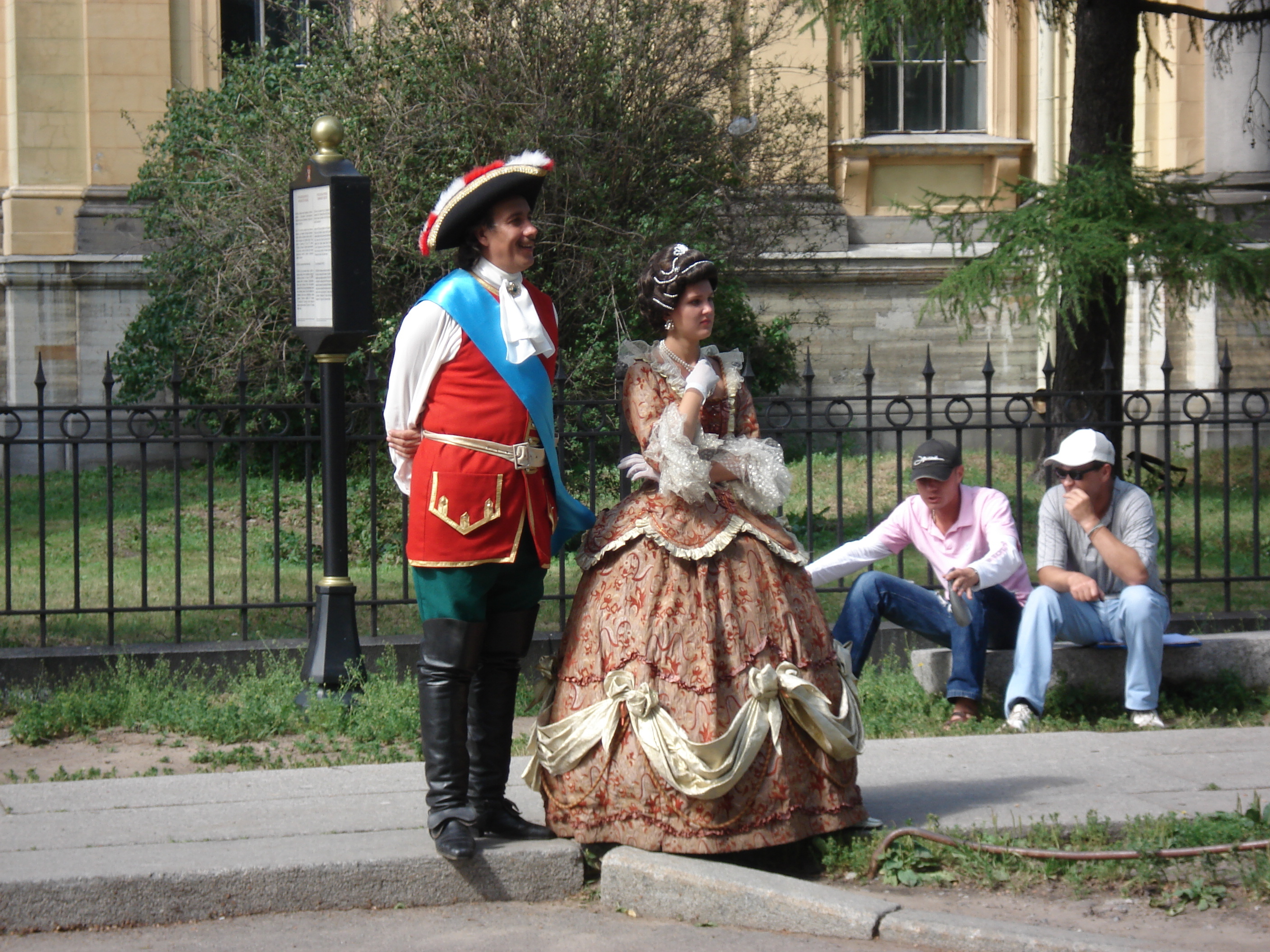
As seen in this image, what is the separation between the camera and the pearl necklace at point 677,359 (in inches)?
160

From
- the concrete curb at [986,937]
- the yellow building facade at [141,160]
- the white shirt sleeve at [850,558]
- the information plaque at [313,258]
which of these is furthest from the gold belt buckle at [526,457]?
the yellow building facade at [141,160]

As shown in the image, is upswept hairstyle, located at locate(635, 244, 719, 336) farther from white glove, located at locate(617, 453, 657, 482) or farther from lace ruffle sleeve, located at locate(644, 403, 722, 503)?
white glove, located at locate(617, 453, 657, 482)

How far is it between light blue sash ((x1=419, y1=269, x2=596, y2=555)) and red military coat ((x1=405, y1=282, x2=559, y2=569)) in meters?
0.02

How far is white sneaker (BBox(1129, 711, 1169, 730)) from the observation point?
17.9ft

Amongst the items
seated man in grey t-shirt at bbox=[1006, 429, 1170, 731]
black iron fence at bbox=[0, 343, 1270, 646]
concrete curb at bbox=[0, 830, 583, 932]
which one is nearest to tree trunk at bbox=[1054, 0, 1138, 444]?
black iron fence at bbox=[0, 343, 1270, 646]

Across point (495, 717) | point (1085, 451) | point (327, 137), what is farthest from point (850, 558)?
point (327, 137)

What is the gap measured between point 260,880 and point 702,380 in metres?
1.80

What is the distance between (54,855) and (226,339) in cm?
846

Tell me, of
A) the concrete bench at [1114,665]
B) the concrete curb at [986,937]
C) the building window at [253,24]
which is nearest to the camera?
the concrete curb at [986,937]

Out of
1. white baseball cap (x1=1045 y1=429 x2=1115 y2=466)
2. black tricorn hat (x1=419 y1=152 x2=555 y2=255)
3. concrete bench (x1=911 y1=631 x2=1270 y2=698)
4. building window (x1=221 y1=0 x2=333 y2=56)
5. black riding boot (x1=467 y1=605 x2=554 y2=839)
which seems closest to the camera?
black tricorn hat (x1=419 y1=152 x2=555 y2=255)

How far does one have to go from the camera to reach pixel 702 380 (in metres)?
3.95

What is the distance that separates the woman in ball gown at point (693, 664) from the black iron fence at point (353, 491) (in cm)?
231

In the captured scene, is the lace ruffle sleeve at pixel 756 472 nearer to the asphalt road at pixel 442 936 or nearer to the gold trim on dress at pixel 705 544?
the gold trim on dress at pixel 705 544

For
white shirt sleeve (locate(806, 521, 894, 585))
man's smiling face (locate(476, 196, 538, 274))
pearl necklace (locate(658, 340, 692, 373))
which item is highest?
man's smiling face (locate(476, 196, 538, 274))
